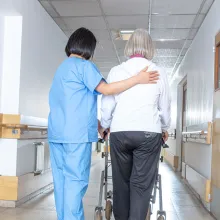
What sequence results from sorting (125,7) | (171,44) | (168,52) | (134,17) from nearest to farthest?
(125,7) < (134,17) < (171,44) < (168,52)

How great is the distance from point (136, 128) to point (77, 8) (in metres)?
2.87

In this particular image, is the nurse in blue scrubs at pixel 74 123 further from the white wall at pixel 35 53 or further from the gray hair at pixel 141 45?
the white wall at pixel 35 53

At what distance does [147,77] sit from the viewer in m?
1.72

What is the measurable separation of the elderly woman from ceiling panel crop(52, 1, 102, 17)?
2.31m

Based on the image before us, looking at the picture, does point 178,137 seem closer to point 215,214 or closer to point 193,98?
point 193,98

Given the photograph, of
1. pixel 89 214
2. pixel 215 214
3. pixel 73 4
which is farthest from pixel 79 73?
pixel 73 4

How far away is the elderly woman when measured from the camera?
1.72 meters

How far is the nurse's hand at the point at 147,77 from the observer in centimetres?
171

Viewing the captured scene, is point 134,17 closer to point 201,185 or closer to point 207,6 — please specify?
point 207,6

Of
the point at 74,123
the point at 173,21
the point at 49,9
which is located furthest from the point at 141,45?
the point at 173,21

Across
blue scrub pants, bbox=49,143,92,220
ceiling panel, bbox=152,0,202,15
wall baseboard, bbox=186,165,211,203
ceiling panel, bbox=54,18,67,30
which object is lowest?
wall baseboard, bbox=186,165,211,203

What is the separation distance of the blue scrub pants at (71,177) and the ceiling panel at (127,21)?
3.18 meters

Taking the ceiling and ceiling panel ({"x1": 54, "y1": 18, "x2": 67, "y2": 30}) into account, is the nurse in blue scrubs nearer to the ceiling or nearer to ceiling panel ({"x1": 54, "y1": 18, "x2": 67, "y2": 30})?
the ceiling

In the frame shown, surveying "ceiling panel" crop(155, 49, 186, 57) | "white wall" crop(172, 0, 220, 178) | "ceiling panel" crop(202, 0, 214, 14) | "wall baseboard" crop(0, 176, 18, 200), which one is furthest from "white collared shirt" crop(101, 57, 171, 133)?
"ceiling panel" crop(155, 49, 186, 57)
